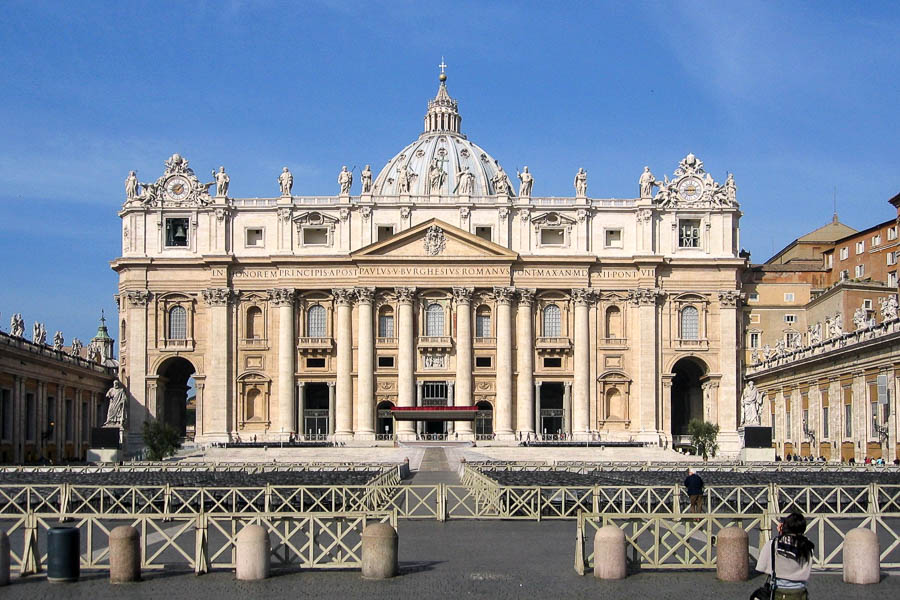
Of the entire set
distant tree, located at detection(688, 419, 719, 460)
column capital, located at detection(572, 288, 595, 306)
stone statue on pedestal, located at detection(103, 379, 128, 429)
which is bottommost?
distant tree, located at detection(688, 419, 719, 460)

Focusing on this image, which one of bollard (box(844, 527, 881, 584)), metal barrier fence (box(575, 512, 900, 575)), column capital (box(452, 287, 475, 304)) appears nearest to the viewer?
bollard (box(844, 527, 881, 584))

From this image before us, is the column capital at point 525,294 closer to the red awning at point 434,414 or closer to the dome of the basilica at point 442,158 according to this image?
the red awning at point 434,414

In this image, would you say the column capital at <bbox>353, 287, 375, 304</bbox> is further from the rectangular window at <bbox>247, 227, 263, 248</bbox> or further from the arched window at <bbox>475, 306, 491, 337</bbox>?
the rectangular window at <bbox>247, 227, 263, 248</bbox>

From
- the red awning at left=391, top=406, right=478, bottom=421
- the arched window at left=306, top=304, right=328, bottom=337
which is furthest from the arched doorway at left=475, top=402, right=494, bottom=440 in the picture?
the arched window at left=306, top=304, right=328, bottom=337

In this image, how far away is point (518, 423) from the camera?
96750 mm

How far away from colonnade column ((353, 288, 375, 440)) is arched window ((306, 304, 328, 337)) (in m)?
3.43

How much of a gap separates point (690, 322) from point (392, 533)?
80.1 meters

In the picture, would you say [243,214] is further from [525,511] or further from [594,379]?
[525,511]

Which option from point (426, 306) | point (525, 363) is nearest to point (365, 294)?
point (426, 306)

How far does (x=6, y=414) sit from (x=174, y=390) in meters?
31.8

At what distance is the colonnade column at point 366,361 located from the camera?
96.4 m

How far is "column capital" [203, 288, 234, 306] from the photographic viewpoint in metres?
97.7

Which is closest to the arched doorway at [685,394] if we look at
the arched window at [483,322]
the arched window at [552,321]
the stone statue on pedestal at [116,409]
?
the arched window at [552,321]

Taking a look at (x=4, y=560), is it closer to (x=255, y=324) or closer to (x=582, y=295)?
Answer: (x=255, y=324)
